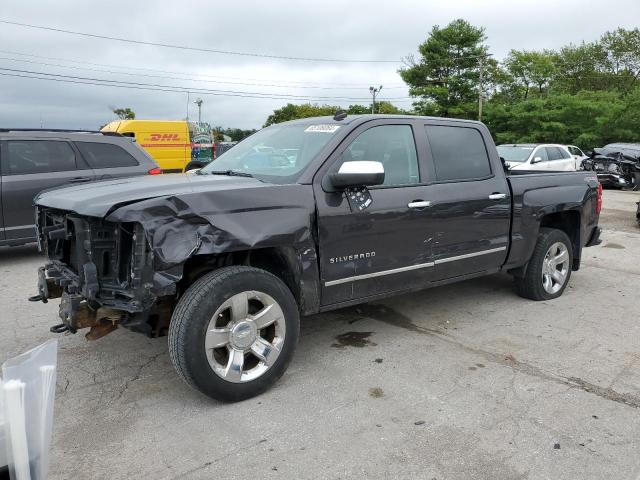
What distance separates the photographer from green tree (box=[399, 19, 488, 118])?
41281 millimetres

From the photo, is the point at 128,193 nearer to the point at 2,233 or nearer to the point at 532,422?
the point at 532,422

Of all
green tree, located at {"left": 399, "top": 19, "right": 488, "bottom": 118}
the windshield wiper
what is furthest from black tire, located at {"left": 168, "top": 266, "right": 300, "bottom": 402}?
green tree, located at {"left": 399, "top": 19, "right": 488, "bottom": 118}

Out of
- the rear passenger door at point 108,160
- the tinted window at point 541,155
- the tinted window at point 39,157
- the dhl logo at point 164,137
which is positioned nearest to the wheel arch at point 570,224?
the rear passenger door at point 108,160

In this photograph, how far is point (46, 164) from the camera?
7574mm

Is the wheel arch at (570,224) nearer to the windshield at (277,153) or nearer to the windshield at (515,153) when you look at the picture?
the windshield at (277,153)

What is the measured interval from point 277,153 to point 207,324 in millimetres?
1652

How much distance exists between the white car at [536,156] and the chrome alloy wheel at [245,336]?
→ 1258cm

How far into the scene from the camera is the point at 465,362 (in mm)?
3955

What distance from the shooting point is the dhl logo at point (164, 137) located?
58.9 ft

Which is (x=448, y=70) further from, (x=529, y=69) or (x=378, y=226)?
(x=378, y=226)

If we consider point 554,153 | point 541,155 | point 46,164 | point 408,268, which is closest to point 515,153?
point 541,155

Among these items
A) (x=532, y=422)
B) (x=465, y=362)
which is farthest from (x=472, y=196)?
(x=532, y=422)

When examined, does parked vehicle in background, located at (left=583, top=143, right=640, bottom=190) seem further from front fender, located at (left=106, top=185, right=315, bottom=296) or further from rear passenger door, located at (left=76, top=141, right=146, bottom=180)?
front fender, located at (left=106, top=185, right=315, bottom=296)

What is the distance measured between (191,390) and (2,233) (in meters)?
5.08
